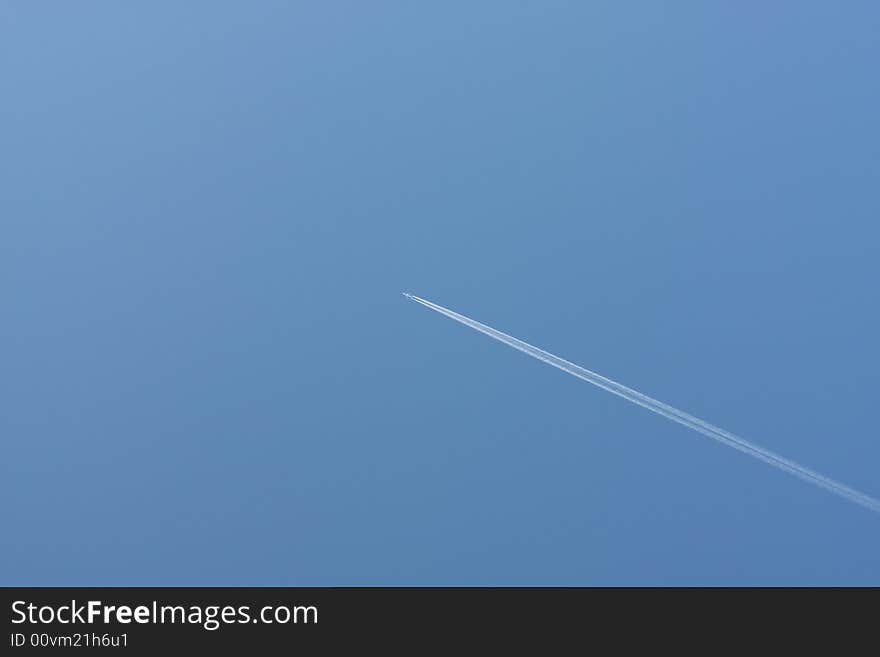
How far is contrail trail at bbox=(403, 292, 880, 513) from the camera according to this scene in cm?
492

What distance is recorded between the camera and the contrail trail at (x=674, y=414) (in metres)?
4.92

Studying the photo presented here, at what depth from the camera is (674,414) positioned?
4.98 metres
